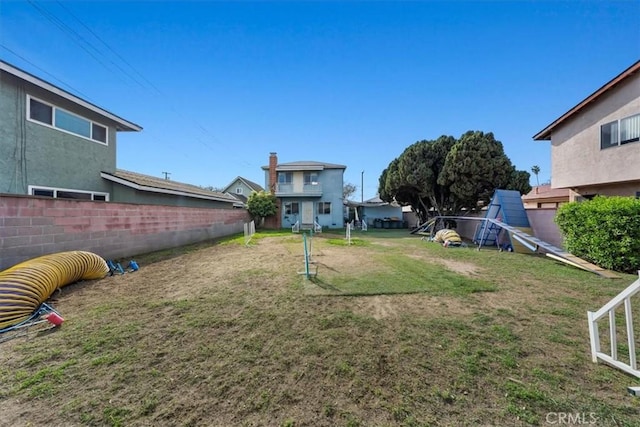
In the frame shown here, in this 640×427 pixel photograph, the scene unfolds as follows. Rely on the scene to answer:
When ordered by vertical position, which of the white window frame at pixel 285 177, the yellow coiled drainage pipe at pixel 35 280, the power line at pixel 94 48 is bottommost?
the yellow coiled drainage pipe at pixel 35 280

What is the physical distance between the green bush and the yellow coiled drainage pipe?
487 inches

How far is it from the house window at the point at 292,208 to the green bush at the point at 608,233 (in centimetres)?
1763

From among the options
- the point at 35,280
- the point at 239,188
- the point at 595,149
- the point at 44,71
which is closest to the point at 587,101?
the point at 595,149

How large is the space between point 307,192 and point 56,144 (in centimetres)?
1539

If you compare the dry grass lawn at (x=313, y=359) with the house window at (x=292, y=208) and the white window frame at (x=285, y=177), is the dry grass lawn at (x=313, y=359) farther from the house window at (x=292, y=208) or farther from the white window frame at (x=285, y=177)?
the white window frame at (x=285, y=177)

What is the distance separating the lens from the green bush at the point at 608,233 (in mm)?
6359

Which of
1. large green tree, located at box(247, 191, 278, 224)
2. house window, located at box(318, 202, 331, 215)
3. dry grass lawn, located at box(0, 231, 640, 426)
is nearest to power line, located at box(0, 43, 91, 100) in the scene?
dry grass lawn, located at box(0, 231, 640, 426)

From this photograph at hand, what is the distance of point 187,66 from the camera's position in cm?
1170

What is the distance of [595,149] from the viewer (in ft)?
32.4

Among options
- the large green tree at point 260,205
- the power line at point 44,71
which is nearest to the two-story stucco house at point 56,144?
the power line at point 44,71

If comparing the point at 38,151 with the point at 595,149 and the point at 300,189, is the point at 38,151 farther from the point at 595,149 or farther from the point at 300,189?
the point at 595,149

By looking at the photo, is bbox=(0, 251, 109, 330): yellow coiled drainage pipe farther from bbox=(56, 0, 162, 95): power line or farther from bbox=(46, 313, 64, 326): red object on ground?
bbox=(56, 0, 162, 95): power line

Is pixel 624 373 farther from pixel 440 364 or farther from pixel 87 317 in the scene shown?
pixel 87 317

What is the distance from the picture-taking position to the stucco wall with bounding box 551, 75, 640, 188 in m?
8.64
